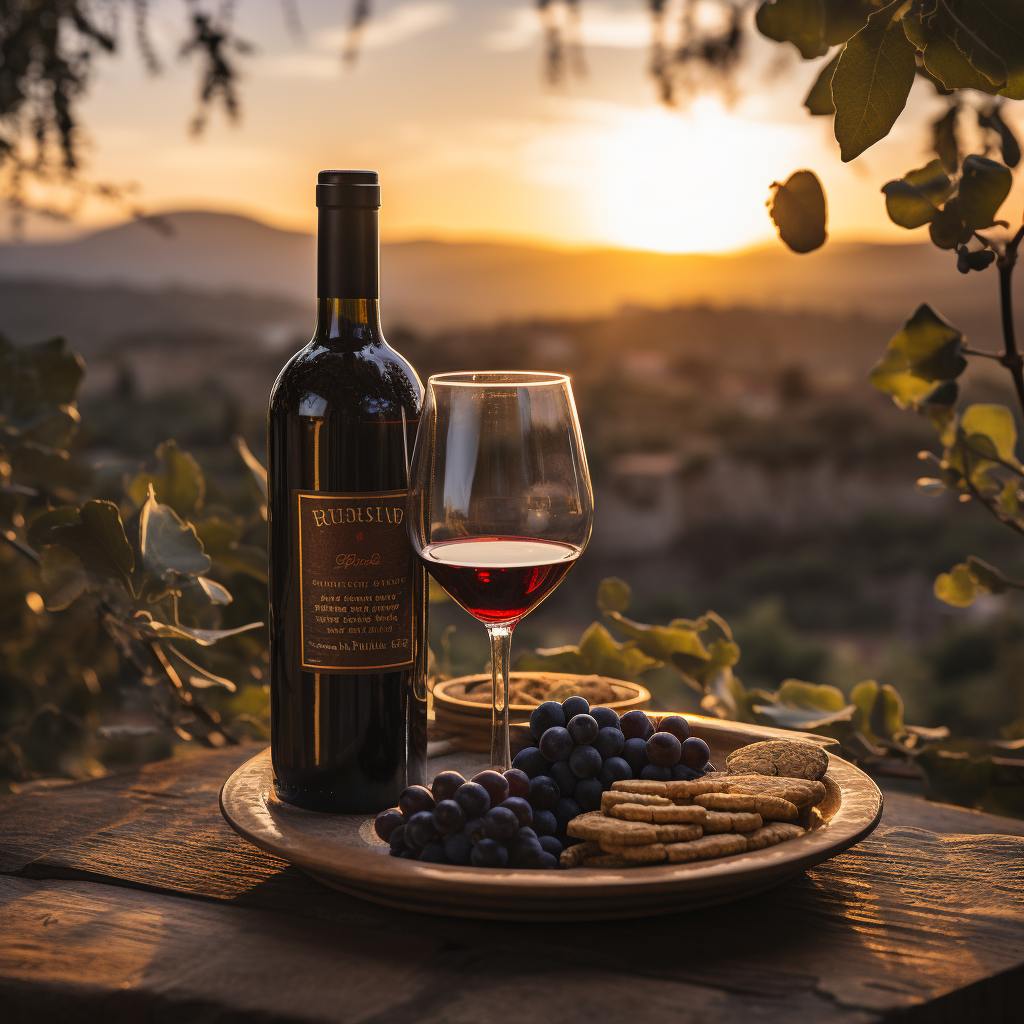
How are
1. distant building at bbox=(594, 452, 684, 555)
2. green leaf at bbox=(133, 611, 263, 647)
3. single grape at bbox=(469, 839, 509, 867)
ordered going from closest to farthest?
1. single grape at bbox=(469, 839, 509, 867)
2. green leaf at bbox=(133, 611, 263, 647)
3. distant building at bbox=(594, 452, 684, 555)

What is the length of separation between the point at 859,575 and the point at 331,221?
7.77 meters

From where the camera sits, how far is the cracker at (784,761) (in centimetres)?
82

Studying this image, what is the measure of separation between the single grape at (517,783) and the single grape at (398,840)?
8cm

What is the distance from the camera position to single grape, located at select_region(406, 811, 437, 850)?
70cm

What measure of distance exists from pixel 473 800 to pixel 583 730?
0.40 feet

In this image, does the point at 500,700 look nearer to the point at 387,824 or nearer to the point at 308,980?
the point at 387,824

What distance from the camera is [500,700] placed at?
861 millimetres

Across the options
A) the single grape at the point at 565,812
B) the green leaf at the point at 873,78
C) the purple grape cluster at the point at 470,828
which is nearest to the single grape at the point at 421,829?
the purple grape cluster at the point at 470,828

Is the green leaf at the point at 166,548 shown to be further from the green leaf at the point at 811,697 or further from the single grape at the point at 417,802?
the green leaf at the point at 811,697

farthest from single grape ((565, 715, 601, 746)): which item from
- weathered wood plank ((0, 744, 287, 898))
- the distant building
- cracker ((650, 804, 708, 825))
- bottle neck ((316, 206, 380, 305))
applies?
the distant building

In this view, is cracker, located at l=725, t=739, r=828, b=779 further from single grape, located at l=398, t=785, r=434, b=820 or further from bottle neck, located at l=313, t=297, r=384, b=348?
bottle neck, located at l=313, t=297, r=384, b=348

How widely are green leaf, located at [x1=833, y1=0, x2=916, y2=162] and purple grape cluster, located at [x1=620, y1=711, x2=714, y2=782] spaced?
439 mm

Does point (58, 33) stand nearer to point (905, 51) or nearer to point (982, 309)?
point (905, 51)

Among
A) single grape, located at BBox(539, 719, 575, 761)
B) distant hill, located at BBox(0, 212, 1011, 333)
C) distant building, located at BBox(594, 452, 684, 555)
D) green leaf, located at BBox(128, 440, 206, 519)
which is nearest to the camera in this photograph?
single grape, located at BBox(539, 719, 575, 761)
